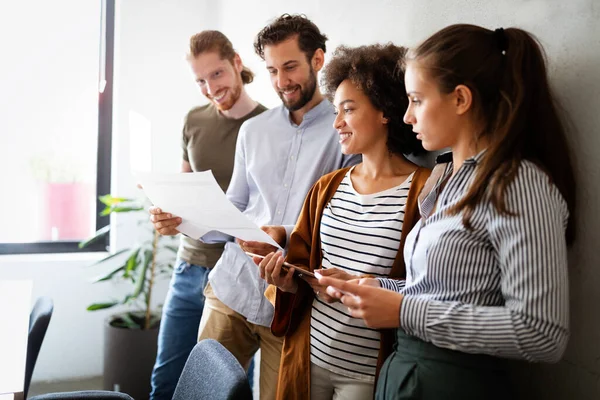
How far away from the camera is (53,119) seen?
369 cm

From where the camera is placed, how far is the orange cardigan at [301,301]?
1.54 metres

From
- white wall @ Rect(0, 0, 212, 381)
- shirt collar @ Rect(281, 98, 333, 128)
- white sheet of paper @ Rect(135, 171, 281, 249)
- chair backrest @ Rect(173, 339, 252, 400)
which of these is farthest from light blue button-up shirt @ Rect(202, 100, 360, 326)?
Answer: white wall @ Rect(0, 0, 212, 381)

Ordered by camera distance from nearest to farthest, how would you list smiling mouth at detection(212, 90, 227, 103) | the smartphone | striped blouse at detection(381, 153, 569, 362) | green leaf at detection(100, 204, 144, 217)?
striped blouse at detection(381, 153, 569, 362), the smartphone, smiling mouth at detection(212, 90, 227, 103), green leaf at detection(100, 204, 144, 217)

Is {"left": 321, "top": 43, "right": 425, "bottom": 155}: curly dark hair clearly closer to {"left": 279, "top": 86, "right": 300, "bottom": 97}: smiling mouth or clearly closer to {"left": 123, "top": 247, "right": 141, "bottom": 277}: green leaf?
{"left": 279, "top": 86, "right": 300, "bottom": 97}: smiling mouth

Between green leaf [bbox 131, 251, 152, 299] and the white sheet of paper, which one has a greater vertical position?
the white sheet of paper

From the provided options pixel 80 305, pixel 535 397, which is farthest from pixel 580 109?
pixel 80 305

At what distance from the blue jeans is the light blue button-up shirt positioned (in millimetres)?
436

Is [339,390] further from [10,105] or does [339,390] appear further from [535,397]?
[10,105]

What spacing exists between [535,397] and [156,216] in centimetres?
119

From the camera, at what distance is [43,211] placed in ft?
12.3

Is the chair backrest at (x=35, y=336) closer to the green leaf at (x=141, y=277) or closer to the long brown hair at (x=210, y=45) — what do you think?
the long brown hair at (x=210, y=45)

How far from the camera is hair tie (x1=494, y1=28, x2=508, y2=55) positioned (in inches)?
43.8

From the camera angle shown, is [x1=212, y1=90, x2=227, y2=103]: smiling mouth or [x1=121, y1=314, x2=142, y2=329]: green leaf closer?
[x1=212, y1=90, x2=227, y2=103]: smiling mouth

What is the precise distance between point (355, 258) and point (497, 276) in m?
0.47
